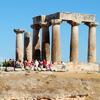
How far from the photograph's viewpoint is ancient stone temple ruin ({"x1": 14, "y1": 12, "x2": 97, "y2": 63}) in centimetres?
6781

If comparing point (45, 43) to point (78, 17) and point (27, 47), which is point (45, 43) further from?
point (78, 17)

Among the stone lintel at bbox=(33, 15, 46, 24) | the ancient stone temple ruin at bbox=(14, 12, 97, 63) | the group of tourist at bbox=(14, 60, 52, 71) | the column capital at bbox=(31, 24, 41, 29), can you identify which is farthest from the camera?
the column capital at bbox=(31, 24, 41, 29)

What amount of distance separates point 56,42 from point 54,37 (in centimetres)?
75

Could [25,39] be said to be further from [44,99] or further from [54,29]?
[44,99]

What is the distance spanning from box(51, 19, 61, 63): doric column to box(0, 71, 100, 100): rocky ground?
57.2 feet

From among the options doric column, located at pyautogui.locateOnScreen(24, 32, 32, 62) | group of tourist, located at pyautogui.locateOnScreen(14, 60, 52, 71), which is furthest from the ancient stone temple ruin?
group of tourist, located at pyautogui.locateOnScreen(14, 60, 52, 71)

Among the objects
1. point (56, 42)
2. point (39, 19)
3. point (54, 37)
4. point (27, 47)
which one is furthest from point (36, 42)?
point (56, 42)

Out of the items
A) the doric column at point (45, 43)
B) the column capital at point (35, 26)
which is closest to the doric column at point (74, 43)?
the doric column at point (45, 43)

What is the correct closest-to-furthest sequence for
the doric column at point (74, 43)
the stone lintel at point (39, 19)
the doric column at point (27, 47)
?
the doric column at point (74, 43) → the stone lintel at point (39, 19) → the doric column at point (27, 47)

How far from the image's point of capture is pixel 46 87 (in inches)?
1806

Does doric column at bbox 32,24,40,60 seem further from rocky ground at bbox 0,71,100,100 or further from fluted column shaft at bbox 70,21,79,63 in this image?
rocky ground at bbox 0,71,100,100

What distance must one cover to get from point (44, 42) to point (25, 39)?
267 cm

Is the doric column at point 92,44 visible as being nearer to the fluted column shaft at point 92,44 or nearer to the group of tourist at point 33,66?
the fluted column shaft at point 92,44

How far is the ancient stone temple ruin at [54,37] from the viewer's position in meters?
67.8
